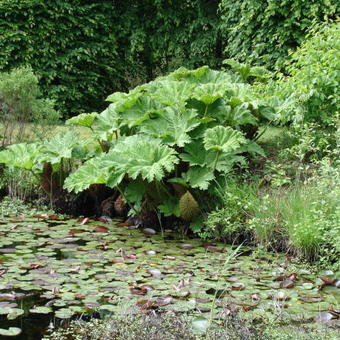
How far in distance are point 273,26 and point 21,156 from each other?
4736 mm

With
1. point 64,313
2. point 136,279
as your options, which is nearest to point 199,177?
point 136,279

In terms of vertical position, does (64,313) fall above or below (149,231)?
below

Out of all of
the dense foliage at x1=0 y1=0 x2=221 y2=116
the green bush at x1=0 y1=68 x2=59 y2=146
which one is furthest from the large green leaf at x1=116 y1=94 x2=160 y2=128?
the dense foliage at x1=0 y1=0 x2=221 y2=116

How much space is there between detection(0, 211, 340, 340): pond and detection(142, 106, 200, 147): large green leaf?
3.67 feet

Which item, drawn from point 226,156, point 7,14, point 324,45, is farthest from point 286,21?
point 7,14

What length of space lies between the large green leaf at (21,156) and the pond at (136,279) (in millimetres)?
1075

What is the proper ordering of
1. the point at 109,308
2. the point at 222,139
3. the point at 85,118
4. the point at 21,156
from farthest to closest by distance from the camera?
the point at 21,156, the point at 85,118, the point at 222,139, the point at 109,308

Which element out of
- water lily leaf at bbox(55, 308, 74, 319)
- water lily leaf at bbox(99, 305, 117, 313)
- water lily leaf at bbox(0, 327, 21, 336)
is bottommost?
water lily leaf at bbox(0, 327, 21, 336)

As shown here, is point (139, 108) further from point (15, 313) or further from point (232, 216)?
point (15, 313)

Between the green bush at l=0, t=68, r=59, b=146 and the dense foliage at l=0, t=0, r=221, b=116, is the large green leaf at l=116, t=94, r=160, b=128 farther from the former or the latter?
the dense foliage at l=0, t=0, r=221, b=116

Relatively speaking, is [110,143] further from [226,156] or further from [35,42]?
[35,42]

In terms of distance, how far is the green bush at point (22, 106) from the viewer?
26.8 feet

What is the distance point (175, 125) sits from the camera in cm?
627

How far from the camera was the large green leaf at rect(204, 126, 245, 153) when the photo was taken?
5.95 meters
